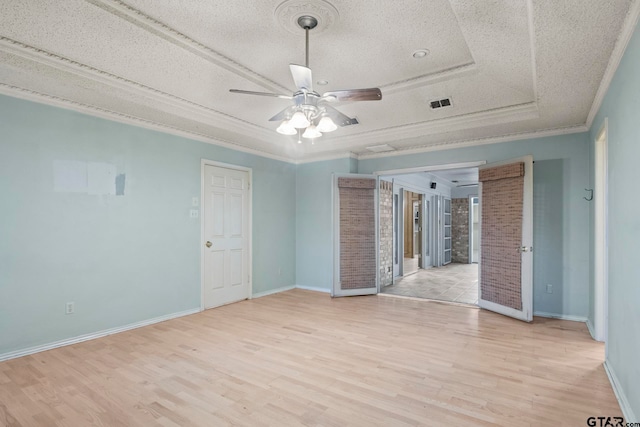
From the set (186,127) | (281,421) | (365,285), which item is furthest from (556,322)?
(186,127)

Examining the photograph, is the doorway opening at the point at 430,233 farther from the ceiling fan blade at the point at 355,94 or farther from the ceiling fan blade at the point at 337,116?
the ceiling fan blade at the point at 355,94

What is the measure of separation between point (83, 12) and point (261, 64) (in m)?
1.33

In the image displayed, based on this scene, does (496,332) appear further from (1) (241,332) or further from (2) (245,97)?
(2) (245,97)

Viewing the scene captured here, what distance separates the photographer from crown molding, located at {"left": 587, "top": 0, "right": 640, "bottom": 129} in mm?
1912

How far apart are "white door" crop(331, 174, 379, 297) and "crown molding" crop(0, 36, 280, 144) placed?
1667mm

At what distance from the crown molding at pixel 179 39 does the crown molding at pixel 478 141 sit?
285 cm

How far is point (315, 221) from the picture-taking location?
20.7ft

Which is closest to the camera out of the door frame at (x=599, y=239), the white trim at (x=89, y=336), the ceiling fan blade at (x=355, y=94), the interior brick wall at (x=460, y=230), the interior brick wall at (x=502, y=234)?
the ceiling fan blade at (x=355, y=94)

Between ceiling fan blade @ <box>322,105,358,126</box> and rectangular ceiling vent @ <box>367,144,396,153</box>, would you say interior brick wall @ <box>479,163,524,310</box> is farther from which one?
ceiling fan blade @ <box>322,105,358,126</box>

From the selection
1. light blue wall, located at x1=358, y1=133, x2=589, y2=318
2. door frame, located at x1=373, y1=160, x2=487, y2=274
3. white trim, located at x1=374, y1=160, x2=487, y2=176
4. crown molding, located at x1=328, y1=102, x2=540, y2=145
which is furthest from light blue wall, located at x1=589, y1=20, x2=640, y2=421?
door frame, located at x1=373, y1=160, x2=487, y2=274

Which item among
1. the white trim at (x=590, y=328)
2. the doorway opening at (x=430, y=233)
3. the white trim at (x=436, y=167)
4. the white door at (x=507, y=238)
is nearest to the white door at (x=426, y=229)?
the doorway opening at (x=430, y=233)

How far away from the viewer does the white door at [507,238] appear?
415cm

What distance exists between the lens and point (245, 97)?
3730mm

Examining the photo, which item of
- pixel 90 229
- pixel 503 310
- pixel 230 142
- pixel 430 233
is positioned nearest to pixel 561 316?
A: pixel 503 310
